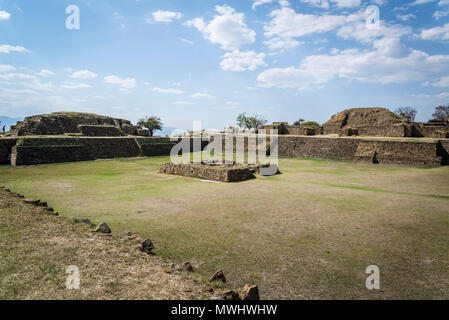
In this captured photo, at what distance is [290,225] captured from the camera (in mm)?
6539

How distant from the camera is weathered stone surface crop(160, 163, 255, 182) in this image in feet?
42.3

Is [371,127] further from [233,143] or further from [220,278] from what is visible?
[220,278]

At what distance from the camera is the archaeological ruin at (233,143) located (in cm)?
1766

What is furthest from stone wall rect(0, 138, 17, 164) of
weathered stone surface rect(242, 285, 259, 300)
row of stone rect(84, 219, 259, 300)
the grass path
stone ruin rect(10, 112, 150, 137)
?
weathered stone surface rect(242, 285, 259, 300)

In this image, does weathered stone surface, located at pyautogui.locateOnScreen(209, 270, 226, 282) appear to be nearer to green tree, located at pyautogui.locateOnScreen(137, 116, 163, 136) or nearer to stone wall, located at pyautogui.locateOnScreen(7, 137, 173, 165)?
stone wall, located at pyautogui.locateOnScreen(7, 137, 173, 165)

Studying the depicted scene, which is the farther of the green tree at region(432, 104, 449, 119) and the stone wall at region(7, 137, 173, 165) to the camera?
the green tree at region(432, 104, 449, 119)

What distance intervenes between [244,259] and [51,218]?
4460 millimetres

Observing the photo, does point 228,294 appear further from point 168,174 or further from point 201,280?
point 168,174

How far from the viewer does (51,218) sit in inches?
225

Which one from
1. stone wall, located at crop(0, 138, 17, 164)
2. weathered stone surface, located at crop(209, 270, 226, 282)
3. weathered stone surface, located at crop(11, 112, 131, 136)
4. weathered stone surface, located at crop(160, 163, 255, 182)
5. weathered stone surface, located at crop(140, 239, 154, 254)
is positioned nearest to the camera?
weathered stone surface, located at crop(209, 270, 226, 282)

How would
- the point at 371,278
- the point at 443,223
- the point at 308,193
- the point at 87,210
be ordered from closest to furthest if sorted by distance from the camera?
the point at 371,278
the point at 443,223
the point at 87,210
the point at 308,193

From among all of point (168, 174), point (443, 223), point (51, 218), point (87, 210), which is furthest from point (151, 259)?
point (168, 174)

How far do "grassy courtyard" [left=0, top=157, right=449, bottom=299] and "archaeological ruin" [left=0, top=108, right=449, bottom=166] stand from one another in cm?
617

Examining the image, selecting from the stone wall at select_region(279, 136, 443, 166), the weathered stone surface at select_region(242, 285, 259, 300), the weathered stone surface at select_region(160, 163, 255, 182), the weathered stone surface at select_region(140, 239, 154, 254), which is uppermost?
the stone wall at select_region(279, 136, 443, 166)
